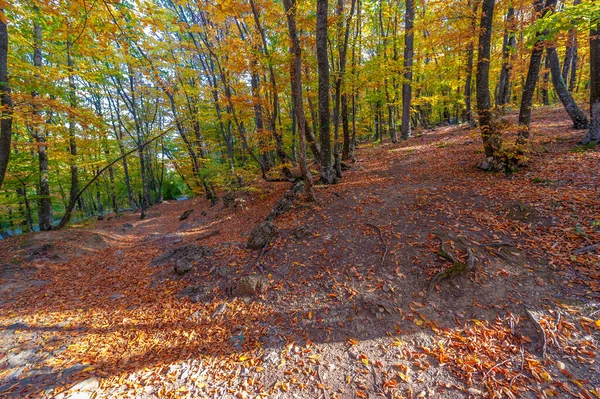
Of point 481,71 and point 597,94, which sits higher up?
point 481,71

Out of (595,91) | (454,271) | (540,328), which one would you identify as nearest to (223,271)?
(454,271)

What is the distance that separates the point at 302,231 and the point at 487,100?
21.3ft

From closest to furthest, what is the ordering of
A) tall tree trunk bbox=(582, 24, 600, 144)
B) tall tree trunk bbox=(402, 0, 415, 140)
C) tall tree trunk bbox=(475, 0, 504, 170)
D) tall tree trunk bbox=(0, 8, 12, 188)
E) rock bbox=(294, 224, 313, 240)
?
tall tree trunk bbox=(0, 8, 12, 188) → rock bbox=(294, 224, 313, 240) → tall tree trunk bbox=(475, 0, 504, 170) → tall tree trunk bbox=(582, 24, 600, 144) → tall tree trunk bbox=(402, 0, 415, 140)

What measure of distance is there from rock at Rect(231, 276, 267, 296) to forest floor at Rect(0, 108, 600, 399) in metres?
0.10

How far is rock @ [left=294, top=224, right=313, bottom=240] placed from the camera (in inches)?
230

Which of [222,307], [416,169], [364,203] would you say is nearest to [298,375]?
[222,307]

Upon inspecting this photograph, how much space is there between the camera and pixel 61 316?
175 inches

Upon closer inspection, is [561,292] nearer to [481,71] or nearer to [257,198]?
[481,71]

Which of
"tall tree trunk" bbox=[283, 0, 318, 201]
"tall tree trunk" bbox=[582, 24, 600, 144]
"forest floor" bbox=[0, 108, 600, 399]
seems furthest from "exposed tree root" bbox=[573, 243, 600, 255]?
"tall tree trunk" bbox=[582, 24, 600, 144]

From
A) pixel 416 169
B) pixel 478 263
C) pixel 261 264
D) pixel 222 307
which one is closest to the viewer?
pixel 478 263

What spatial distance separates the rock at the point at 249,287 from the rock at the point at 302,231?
1.58 metres

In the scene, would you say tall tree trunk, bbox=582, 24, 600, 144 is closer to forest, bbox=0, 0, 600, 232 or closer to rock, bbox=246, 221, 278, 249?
forest, bbox=0, 0, 600, 232

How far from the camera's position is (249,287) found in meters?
4.52

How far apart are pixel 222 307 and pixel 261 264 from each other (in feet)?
4.02
